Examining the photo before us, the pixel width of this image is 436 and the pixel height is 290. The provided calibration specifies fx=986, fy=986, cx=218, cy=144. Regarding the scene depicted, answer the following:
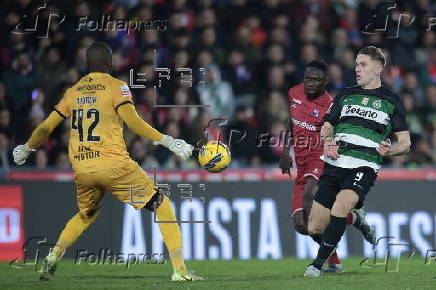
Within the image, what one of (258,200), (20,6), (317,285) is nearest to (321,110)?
(317,285)

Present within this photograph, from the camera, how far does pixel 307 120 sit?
11484 mm

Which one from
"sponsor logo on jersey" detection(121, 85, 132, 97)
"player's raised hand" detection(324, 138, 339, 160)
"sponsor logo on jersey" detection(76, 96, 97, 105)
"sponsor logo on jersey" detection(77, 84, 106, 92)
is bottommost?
"player's raised hand" detection(324, 138, 339, 160)

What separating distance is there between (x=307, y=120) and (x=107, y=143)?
2663 mm

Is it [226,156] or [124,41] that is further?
[124,41]

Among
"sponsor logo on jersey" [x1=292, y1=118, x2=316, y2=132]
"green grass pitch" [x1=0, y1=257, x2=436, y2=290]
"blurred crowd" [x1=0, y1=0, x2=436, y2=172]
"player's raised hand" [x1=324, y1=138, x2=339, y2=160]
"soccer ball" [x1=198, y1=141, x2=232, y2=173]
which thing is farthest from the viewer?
"blurred crowd" [x1=0, y1=0, x2=436, y2=172]

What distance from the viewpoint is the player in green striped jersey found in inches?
388

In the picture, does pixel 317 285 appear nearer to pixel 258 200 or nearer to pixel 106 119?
pixel 106 119

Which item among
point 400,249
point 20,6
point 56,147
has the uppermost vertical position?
point 20,6

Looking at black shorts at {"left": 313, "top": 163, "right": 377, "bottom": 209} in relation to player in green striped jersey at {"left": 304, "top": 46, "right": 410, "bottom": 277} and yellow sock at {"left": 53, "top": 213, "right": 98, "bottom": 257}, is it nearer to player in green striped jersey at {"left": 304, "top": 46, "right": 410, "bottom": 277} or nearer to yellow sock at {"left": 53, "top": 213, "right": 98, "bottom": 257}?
player in green striped jersey at {"left": 304, "top": 46, "right": 410, "bottom": 277}

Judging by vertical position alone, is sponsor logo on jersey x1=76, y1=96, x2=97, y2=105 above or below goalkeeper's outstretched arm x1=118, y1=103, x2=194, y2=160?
above

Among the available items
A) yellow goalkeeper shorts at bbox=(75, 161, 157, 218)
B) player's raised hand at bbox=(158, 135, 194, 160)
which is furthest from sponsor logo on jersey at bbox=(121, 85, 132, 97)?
yellow goalkeeper shorts at bbox=(75, 161, 157, 218)

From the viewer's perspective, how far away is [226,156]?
10414 mm

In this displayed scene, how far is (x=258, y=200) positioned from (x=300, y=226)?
3.81 metres

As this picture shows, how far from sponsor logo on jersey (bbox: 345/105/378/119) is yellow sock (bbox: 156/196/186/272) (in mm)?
2100
